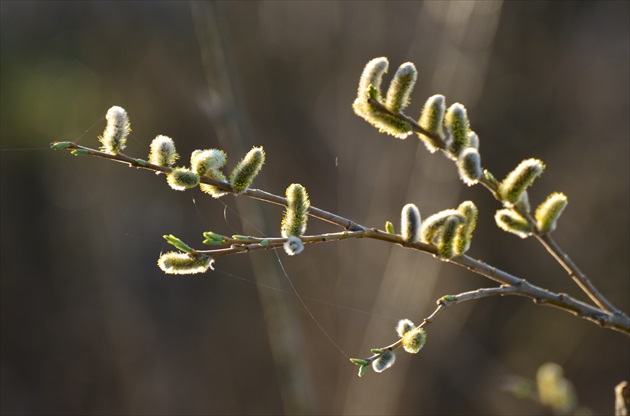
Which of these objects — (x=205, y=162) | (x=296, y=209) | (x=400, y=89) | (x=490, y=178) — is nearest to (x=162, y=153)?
(x=205, y=162)

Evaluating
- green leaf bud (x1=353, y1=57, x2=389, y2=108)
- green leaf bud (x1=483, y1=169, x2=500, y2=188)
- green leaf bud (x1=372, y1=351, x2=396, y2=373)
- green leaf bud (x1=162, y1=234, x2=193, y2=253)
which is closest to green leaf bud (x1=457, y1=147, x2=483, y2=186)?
green leaf bud (x1=483, y1=169, x2=500, y2=188)

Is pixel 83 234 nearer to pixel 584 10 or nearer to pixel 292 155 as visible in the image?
pixel 292 155

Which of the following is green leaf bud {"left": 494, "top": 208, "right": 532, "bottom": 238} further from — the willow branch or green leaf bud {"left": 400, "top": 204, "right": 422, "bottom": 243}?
green leaf bud {"left": 400, "top": 204, "right": 422, "bottom": 243}

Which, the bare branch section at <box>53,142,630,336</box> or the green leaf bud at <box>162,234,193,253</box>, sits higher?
the bare branch section at <box>53,142,630,336</box>

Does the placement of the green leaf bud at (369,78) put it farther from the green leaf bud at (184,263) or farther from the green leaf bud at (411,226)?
the green leaf bud at (184,263)

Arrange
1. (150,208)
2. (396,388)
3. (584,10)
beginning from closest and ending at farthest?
(396,388)
(584,10)
(150,208)

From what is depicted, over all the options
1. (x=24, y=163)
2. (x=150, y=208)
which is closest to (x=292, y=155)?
(x=150, y=208)
